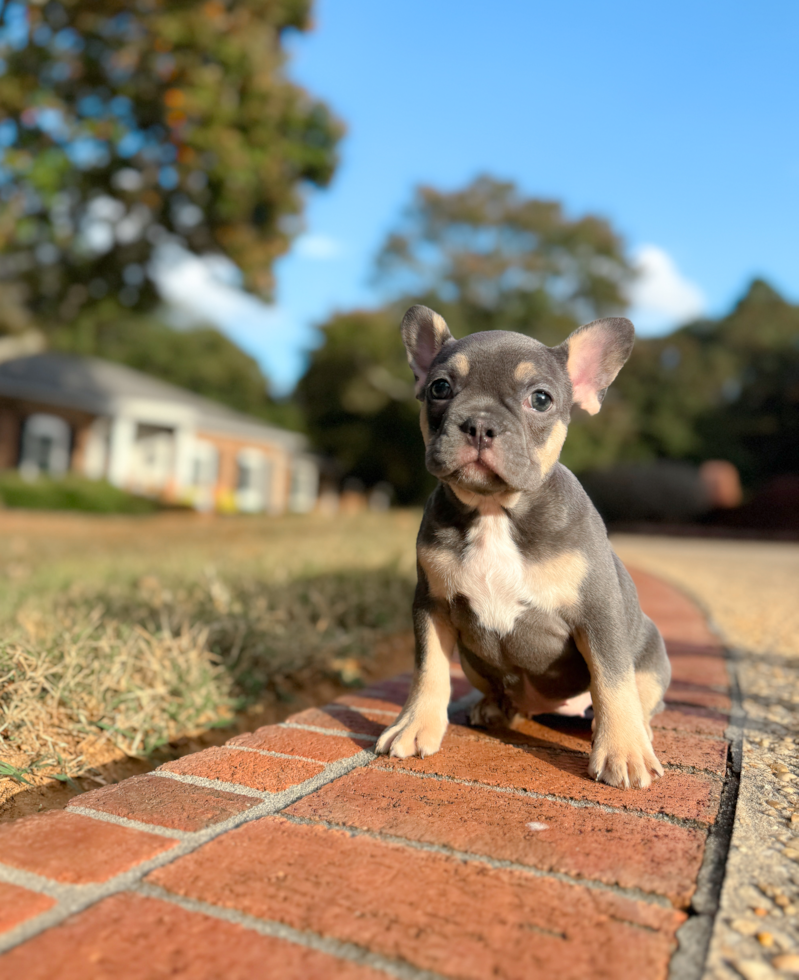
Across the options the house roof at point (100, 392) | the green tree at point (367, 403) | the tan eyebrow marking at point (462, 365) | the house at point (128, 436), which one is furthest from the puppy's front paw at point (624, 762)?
the green tree at point (367, 403)

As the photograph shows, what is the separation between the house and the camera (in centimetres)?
2728

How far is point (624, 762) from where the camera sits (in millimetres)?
2162

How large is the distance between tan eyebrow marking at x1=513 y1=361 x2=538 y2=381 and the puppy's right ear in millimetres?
368

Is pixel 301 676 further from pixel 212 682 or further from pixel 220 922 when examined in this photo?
pixel 220 922

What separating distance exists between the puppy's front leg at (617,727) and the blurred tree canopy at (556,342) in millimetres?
31011

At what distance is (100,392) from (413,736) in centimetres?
2830

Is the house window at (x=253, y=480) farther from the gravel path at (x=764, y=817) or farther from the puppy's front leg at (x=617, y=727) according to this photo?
the puppy's front leg at (x=617, y=727)

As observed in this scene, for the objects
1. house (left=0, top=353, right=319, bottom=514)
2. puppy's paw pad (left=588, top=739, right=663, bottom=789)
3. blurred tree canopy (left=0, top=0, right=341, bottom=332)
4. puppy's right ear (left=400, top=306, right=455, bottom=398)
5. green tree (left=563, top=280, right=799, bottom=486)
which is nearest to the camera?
puppy's paw pad (left=588, top=739, right=663, bottom=789)

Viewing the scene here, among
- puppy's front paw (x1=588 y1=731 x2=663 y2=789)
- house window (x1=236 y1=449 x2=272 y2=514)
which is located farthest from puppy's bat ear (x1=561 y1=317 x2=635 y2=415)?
house window (x1=236 y1=449 x2=272 y2=514)

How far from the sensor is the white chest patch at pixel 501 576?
91.8 inches

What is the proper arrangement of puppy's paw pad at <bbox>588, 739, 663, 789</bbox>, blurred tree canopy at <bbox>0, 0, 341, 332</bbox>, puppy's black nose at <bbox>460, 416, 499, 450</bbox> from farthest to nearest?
blurred tree canopy at <bbox>0, 0, 341, 332</bbox> → puppy's black nose at <bbox>460, 416, 499, 450</bbox> → puppy's paw pad at <bbox>588, 739, 663, 789</bbox>

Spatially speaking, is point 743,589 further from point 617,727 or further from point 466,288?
point 466,288

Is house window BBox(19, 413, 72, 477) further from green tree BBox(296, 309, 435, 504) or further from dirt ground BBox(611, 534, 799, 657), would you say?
dirt ground BBox(611, 534, 799, 657)

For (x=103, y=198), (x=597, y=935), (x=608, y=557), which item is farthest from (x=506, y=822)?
(x=103, y=198)
